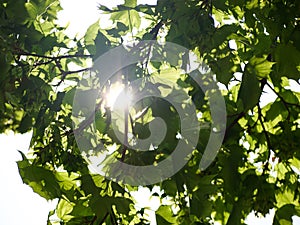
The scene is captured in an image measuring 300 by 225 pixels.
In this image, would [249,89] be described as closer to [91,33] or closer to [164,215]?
[164,215]

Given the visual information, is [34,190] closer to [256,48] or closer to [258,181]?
[258,181]

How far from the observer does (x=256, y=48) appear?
2.03m

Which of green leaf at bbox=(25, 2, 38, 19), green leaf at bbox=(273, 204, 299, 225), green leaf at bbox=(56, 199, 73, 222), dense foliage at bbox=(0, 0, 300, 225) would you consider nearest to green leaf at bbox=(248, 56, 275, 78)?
dense foliage at bbox=(0, 0, 300, 225)

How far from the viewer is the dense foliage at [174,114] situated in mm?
1825

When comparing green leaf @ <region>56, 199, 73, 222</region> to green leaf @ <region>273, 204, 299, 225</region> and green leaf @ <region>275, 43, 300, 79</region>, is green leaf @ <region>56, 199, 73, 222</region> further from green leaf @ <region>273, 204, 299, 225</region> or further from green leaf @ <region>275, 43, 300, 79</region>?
green leaf @ <region>275, 43, 300, 79</region>

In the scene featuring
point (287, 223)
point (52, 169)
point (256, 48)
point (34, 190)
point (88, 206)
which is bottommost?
point (287, 223)

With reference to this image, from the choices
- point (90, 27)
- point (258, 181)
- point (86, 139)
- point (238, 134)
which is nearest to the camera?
point (258, 181)

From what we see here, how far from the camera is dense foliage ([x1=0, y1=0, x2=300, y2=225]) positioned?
1.83 m

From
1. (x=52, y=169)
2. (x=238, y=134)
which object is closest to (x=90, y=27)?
(x=52, y=169)

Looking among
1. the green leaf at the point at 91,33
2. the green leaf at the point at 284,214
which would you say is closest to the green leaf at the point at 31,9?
the green leaf at the point at 91,33

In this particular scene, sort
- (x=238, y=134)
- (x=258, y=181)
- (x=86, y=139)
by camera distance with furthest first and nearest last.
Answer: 1. (x=86, y=139)
2. (x=238, y=134)
3. (x=258, y=181)

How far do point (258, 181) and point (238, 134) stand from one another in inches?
10.6

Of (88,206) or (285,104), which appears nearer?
(88,206)

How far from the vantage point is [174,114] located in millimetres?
1932
